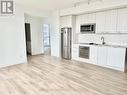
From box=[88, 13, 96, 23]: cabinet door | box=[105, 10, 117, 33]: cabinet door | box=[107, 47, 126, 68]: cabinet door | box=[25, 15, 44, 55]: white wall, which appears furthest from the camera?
box=[25, 15, 44, 55]: white wall

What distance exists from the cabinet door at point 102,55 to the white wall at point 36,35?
4221 mm

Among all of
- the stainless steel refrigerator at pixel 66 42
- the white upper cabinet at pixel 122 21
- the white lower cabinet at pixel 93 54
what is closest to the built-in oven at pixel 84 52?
the white lower cabinet at pixel 93 54

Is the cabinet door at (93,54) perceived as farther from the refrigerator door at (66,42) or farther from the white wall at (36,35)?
the white wall at (36,35)

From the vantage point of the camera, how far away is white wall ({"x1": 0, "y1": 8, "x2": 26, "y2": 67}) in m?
4.57

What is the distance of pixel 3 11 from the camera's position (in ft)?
14.6

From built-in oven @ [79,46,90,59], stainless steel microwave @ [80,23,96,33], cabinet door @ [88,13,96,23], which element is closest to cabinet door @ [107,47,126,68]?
built-in oven @ [79,46,90,59]

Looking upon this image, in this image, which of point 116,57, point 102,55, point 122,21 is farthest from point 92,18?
point 116,57

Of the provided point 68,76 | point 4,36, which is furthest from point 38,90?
point 4,36

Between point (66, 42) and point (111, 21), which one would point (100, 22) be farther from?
point (66, 42)

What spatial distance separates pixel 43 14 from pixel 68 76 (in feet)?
13.1

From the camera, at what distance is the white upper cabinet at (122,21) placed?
4207 millimetres

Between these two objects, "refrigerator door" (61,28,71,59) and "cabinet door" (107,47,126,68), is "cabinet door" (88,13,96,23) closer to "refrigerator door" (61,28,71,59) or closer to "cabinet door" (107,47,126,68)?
"refrigerator door" (61,28,71,59)

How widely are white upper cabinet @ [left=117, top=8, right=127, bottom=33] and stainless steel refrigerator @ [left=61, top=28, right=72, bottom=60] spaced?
240cm

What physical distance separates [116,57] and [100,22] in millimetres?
1711
